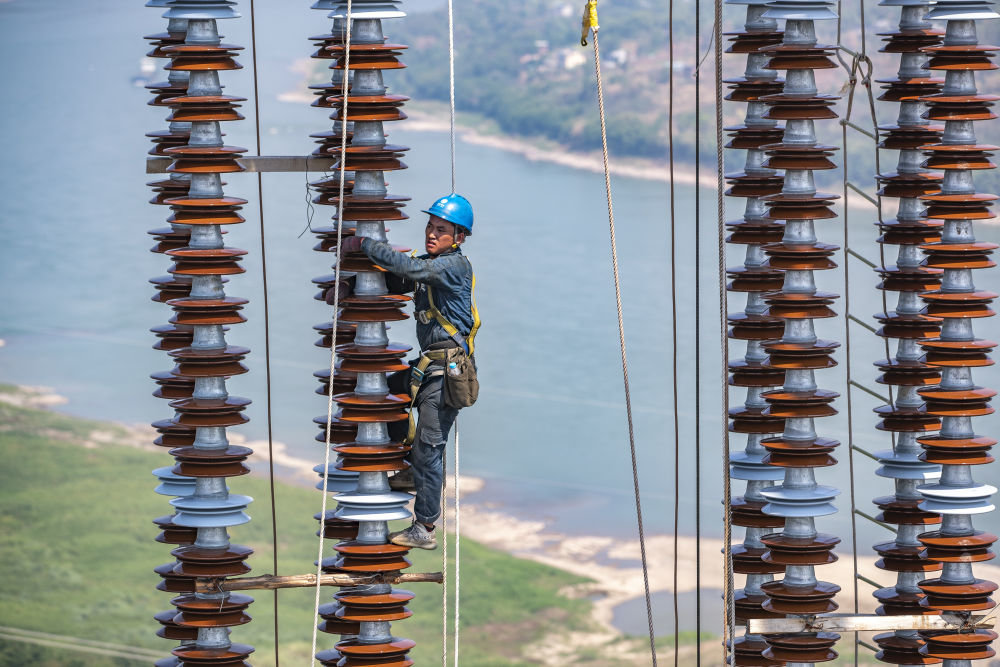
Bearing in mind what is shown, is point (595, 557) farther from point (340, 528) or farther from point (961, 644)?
point (340, 528)

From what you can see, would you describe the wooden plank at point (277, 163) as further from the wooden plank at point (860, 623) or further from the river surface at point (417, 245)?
the river surface at point (417, 245)

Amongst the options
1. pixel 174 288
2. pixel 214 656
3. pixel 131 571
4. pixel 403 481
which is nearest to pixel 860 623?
pixel 403 481

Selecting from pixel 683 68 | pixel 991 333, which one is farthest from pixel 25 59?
pixel 991 333

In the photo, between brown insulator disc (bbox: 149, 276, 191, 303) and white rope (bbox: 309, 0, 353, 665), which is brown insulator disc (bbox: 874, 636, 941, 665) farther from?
brown insulator disc (bbox: 149, 276, 191, 303)

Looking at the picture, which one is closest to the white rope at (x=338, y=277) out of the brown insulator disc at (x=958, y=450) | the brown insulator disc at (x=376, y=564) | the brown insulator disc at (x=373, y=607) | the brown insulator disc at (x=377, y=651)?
the brown insulator disc at (x=376, y=564)

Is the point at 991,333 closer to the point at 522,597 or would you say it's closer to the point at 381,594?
the point at 522,597

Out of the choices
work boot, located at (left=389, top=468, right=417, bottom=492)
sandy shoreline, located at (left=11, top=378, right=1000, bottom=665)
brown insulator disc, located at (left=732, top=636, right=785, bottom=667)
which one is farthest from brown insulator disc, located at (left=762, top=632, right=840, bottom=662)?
→ sandy shoreline, located at (left=11, top=378, right=1000, bottom=665)
